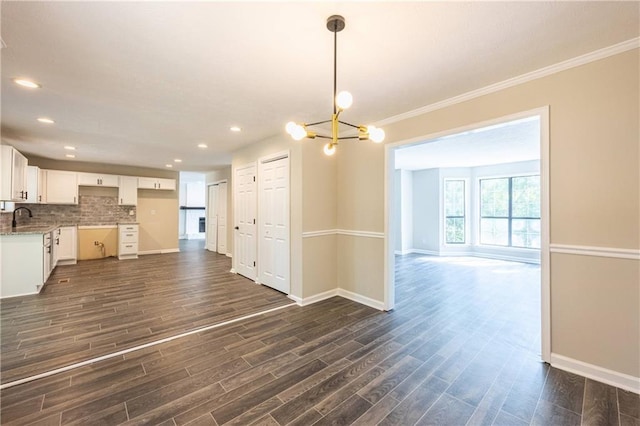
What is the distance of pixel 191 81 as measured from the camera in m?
2.65

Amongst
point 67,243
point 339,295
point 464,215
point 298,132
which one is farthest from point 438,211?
point 67,243

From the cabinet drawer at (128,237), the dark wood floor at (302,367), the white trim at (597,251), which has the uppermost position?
the white trim at (597,251)

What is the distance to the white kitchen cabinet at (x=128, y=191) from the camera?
24.7ft

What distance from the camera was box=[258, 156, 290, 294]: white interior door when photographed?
4.38 m

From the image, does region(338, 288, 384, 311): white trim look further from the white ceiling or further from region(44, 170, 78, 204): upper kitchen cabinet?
region(44, 170, 78, 204): upper kitchen cabinet

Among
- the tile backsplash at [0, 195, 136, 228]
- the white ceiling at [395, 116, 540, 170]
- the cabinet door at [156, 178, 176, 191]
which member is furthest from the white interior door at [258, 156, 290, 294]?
the tile backsplash at [0, 195, 136, 228]

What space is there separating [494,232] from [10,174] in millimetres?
10764

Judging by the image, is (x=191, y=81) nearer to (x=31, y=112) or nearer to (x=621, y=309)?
(x=31, y=112)

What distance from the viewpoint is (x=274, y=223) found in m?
4.61

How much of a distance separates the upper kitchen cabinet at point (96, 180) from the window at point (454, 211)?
9.64 m

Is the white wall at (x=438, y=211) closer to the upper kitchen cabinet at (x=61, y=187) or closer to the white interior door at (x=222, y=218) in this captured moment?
the white interior door at (x=222, y=218)

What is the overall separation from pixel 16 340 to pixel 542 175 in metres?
5.50

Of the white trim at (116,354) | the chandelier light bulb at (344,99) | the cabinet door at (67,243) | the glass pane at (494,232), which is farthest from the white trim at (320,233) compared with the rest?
the cabinet door at (67,243)

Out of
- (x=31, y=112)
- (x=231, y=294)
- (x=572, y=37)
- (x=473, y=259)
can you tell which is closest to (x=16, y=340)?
(x=231, y=294)
